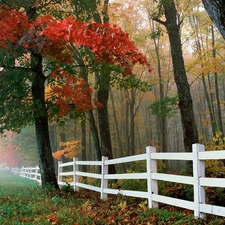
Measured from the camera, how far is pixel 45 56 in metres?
10.8

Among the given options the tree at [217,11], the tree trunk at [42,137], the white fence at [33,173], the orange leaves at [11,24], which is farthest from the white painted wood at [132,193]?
the white fence at [33,173]

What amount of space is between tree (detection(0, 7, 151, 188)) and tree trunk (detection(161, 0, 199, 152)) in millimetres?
1752

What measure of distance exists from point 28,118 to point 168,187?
206 inches

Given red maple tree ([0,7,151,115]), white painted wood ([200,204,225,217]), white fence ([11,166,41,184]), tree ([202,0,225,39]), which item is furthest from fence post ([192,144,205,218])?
white fence ([11,166,41,184])

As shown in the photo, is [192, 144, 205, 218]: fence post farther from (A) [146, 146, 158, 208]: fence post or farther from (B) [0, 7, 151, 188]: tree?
(B) [0, 7, 151, 188]: tree

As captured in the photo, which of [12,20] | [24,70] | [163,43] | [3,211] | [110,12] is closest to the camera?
[3,211]

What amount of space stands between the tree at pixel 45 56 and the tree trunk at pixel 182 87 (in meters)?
1.75

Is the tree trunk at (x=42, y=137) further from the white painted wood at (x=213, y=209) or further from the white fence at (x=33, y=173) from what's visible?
the white fence at (x=33, y=173)

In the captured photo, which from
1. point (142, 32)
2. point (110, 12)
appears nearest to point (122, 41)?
point (110, 12)

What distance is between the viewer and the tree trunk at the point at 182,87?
10.4 metres

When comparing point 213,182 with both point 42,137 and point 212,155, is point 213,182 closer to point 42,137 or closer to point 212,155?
point 212,155

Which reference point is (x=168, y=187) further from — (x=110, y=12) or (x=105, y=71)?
(x=110, y=12)

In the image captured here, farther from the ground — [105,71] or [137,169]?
[105,71]

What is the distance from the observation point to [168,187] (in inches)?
326
